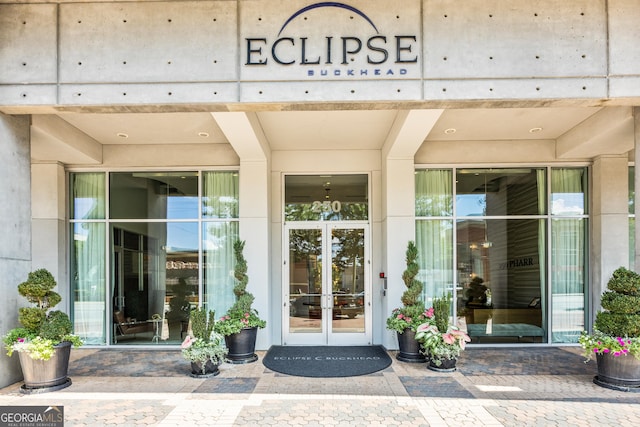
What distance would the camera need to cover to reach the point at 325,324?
866 centimetres

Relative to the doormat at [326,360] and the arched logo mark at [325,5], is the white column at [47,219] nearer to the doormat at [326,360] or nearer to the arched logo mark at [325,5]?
the doormat at [326,360]

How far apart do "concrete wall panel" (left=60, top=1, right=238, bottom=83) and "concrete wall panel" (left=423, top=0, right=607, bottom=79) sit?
2.53 metres

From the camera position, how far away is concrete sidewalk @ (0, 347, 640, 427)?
4688 mm

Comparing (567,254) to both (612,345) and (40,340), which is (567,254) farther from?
(40,340)

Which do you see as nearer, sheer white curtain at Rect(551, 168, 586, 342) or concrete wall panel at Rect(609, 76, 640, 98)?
concrete wall panel at Rect(609, 76, 640, 98)

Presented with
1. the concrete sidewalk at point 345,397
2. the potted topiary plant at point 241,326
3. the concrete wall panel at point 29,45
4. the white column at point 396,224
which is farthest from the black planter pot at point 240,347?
the concrete wall panel at point 29,45

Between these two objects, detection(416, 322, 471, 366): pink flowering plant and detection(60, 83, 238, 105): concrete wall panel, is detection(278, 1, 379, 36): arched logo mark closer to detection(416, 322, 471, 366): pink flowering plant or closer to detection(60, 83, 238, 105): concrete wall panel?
detection(60, 83, 238, 105): concrete wall panel

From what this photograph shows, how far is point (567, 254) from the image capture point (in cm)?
854

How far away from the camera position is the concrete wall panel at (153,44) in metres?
5.52

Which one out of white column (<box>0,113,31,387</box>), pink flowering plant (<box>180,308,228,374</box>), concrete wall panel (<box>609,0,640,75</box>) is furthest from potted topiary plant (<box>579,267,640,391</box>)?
white column (<box>0,113,31,387</box>)

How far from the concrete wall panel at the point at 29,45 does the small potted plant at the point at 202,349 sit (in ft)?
12.2

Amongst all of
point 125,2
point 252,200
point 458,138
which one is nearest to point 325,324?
point 252,200

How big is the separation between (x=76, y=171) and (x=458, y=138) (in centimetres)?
734

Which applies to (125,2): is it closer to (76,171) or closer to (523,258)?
(76,171)
